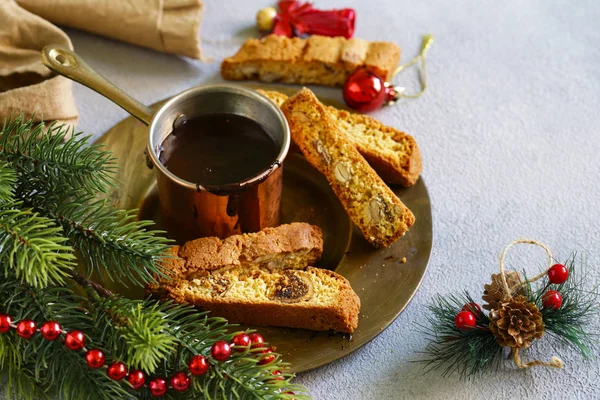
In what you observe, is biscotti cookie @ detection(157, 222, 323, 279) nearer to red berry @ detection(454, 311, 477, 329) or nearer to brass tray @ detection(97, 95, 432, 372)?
brass tray @ detection(97, 95, 432, 372)

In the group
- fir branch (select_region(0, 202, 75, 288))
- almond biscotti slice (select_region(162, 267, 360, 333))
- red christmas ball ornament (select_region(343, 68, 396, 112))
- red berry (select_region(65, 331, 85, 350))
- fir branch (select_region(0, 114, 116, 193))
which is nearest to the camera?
fir branch (select_region(0, 202, 75, 288))

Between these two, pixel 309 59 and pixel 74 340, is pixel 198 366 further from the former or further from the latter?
pixel 309 59

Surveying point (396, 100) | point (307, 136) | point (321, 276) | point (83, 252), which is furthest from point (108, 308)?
point (396, 100)

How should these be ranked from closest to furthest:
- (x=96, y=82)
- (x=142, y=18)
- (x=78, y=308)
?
1. (x=78, y=308)
2. (x=96, y=82)
3. (x=142, y=18)

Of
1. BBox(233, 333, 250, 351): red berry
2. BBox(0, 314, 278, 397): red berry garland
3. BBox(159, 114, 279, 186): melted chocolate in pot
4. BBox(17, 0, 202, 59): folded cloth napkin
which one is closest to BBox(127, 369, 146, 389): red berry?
BBox(0, 314, 278, 397): red berry garland

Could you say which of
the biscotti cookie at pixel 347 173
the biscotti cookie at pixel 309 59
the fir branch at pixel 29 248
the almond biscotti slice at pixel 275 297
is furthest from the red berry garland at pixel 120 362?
the biscotti cookie at pixel 309 59

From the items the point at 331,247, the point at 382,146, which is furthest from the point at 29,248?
the point at 382,146
